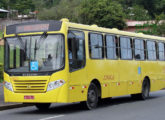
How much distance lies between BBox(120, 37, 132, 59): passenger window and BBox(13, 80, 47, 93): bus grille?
17.6 feet

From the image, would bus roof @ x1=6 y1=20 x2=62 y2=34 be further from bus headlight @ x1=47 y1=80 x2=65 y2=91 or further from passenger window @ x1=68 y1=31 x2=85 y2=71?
bus headlight @ x1=47 y1=80 x2=65 y2=91

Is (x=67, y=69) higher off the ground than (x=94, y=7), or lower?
lower

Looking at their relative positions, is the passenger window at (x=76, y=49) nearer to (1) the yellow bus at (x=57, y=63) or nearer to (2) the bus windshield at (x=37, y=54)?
(1) the yellow bus at (x=57, y=63)

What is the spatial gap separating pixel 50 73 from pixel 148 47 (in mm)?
8685

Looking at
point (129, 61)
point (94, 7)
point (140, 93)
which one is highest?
point (94, 7)

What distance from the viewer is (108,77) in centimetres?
1705

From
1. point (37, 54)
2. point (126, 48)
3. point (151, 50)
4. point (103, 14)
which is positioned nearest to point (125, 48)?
point (126, 48)

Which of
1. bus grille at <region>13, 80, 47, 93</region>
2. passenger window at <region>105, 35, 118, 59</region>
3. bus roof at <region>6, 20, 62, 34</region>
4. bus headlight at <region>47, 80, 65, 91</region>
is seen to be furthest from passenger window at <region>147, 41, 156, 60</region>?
bus grille at <region>13, 80, 47, 93</region>

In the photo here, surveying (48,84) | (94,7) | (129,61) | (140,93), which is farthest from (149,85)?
(94,7)

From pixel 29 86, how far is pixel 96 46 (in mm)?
3171

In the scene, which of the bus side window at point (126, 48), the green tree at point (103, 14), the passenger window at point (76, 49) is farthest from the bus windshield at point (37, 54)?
the green tree at point (103, 14)

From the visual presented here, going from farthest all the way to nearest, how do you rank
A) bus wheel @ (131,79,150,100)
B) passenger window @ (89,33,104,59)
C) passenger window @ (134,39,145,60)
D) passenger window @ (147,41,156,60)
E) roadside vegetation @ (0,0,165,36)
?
roadside vegetation @ (0,0,165,36), passenger window @ (147,41,156,60), bus wheel @ (131,79,150,100), passenger window @ (134,39,145,60), passenger window @ (89,33,104,59)

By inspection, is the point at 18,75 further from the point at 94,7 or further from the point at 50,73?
the point at 94,7

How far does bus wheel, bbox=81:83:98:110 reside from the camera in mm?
15345
